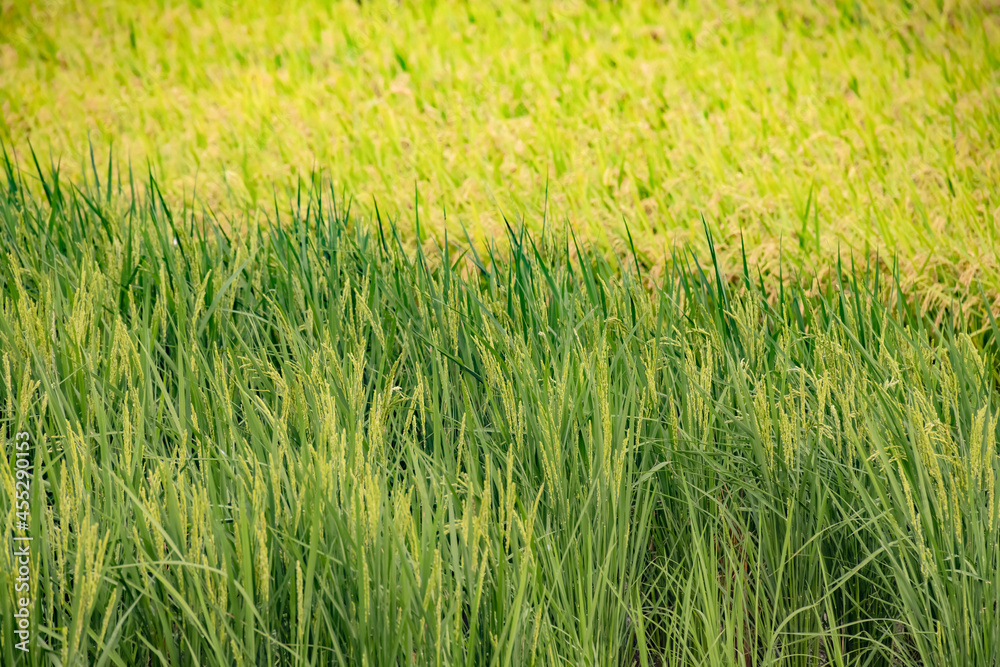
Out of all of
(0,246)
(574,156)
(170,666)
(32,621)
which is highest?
(574,156)

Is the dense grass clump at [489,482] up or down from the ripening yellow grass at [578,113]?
down

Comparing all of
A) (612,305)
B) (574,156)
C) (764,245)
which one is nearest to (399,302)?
(612,305)

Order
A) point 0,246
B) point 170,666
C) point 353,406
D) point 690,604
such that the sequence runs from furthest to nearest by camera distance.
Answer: point 0,246
point 353,406
point 690,604
point 170,666

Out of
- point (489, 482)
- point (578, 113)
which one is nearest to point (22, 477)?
point (489, 482)

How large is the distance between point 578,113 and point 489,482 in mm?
2776

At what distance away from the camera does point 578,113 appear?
3.85 m

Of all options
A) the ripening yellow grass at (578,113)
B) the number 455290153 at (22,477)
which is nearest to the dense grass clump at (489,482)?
the number 455290153 at (22,477)

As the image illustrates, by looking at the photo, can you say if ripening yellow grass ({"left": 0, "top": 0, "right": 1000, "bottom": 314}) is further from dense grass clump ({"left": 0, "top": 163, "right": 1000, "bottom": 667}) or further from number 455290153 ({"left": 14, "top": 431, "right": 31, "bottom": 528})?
number 455290153 ({"left": 14, "top": 431, "right": 31, "bottom": 528})

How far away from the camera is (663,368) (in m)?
1.97

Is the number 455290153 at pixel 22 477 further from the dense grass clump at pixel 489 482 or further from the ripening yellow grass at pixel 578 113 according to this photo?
the ripening yellow grass at pixel 578 113

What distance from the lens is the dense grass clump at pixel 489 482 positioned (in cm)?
131

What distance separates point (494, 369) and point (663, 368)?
0.42m

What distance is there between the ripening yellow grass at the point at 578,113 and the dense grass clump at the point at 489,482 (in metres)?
0.66

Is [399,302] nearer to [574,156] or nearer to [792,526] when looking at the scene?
[792,526]
